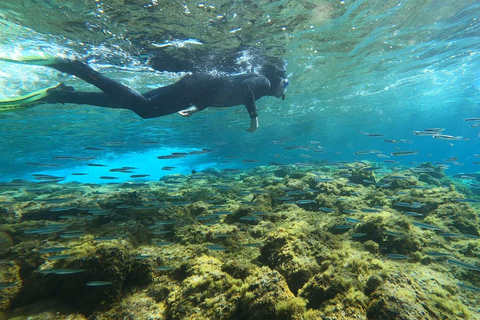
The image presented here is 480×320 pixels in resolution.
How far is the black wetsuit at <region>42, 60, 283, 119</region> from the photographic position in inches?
246

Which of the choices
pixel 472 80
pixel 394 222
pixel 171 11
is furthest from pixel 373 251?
pixel 472 80

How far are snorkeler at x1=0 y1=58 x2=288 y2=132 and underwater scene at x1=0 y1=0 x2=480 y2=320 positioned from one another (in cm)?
5

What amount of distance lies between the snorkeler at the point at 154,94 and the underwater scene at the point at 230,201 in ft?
0.17

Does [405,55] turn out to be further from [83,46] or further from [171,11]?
[83,46]

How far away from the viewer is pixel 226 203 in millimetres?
8391

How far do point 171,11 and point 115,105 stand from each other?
5.38 meters

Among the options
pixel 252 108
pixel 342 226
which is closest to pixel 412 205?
pixel 342 226

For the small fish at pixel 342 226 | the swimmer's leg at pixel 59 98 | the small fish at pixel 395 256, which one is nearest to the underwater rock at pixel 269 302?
the small fish at pixel 395 256

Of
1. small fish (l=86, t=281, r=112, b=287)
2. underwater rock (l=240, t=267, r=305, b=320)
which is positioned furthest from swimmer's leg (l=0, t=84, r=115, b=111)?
underwater rock (l=240, t=267, r=305, b=320)

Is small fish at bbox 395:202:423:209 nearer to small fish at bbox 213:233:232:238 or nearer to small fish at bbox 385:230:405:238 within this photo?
small fish at bbox 385:230:405:238

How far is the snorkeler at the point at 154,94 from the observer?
6.25 m

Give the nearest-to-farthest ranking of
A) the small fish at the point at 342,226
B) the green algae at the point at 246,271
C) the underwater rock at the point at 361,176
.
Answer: the green algae at the point at 246,271 < the small fish at the point at 342,226 < the underwater rock at the point at 361,176

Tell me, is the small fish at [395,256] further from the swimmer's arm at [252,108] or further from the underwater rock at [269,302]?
the swimmer's arm at [252,108]

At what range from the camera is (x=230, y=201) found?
875 centimetres
